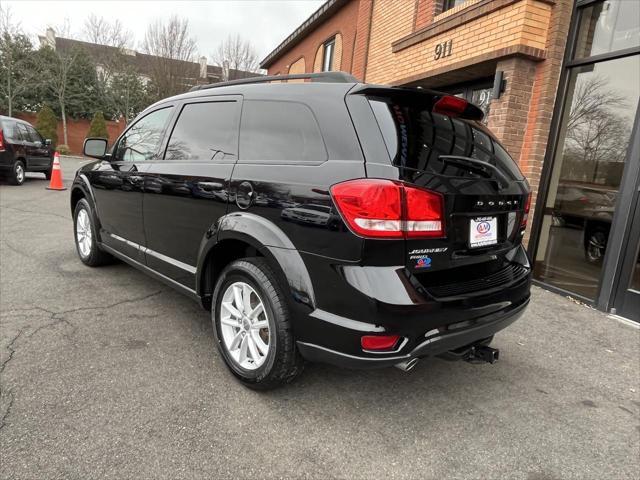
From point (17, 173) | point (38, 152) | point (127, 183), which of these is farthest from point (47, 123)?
point (127, 183)

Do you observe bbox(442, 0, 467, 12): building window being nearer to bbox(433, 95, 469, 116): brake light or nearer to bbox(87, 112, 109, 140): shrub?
bbox(433, 95, 469, 116): brake light

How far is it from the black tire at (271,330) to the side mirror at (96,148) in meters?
2.53

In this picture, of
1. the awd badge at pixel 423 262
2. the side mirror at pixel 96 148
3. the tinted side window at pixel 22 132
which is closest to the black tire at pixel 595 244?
the awd badge at pixel 423 262

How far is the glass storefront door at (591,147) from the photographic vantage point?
4.53 metres

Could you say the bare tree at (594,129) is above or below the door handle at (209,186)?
above

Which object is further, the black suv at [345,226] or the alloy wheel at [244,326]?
the alloy wheel at [244,326]

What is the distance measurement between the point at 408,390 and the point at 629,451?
1190 mm

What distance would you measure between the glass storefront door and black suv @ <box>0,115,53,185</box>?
11500 millimetres

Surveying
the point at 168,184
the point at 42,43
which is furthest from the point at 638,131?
the point at 42,43

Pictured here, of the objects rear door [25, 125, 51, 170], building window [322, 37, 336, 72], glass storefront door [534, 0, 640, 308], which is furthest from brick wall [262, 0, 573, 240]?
rear door [25, 125, 51, 170]

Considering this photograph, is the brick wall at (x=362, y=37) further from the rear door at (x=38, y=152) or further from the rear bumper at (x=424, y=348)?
the rear door at (x=38, y=152)

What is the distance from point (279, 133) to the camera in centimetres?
248

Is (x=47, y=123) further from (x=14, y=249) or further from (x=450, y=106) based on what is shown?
(x=450, y=106)

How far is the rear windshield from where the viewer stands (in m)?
2.07
